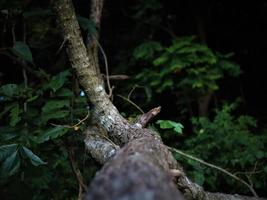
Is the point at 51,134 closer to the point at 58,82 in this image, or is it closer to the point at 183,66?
the point at 58,82

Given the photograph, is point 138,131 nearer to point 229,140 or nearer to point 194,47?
point 229,140

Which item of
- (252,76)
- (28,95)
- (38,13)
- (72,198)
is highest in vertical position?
(38,13)

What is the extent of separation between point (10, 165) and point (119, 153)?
0.62m

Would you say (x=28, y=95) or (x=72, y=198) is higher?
(x=28, y=95)

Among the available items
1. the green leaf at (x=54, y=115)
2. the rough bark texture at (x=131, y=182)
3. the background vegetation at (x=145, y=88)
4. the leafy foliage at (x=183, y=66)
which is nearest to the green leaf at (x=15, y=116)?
the background vegetation at (x=145, y=88)

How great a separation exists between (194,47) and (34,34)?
4.54ft

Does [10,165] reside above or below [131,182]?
below

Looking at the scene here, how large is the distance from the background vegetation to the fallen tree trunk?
0.32 feet

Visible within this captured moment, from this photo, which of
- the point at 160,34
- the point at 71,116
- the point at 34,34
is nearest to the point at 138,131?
the point at 71,116

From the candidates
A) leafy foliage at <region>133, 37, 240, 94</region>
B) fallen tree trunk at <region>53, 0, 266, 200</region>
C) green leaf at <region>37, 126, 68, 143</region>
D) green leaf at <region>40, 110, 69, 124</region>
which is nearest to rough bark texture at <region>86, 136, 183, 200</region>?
fallen tree trunk at <region>53, 0, 266, 200</region>

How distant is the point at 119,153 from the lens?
1.18 metres

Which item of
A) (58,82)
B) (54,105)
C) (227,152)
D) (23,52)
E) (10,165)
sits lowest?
(227,152)

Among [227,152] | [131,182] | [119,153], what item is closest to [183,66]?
[227,152]

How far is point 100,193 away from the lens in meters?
0.91
